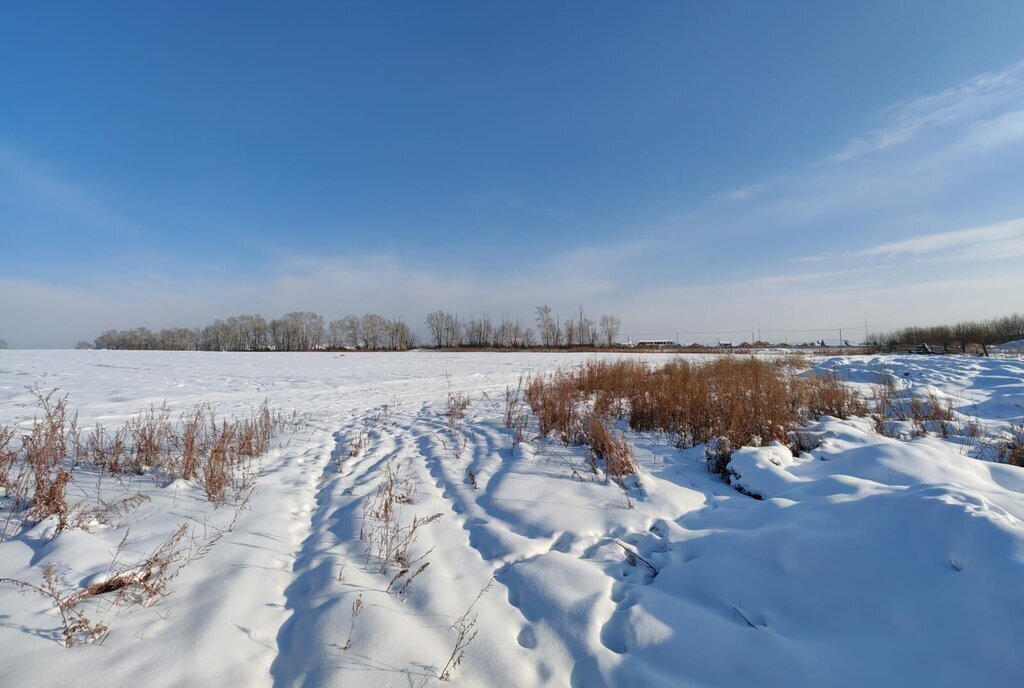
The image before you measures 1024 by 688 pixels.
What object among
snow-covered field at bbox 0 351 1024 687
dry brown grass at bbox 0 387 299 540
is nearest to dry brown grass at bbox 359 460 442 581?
snow-covered field at bbox 0 351 1024 687

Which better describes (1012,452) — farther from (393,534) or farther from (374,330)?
(374,330)

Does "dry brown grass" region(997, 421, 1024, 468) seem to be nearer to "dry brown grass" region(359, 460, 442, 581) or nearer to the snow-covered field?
the snow-covered field

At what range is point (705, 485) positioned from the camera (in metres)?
4.23

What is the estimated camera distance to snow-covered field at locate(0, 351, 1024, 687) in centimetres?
179

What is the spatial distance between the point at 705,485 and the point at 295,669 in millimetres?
3867

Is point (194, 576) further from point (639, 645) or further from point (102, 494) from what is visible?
point (639, 645)

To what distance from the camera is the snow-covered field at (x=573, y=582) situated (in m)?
1.79

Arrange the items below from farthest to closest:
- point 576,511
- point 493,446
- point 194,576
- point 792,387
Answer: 1. point 792,387
2. point 493,446
3. point 576,511
4. point 194,576

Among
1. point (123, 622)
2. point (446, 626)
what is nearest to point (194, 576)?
point (123, 622)

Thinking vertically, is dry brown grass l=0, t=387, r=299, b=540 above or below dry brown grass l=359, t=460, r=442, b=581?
above

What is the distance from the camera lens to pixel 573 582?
2.55 m

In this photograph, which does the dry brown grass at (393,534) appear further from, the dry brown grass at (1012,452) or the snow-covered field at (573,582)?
the dry brown grass at (1012,452)

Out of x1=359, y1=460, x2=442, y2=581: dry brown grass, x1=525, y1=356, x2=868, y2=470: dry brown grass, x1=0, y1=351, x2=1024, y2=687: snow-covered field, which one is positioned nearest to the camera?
x1=0, y1=351, x2=1024, y2=687: snow-covered field

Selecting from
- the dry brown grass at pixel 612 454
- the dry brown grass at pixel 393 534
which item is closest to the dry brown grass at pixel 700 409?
the dry brown grass at pixel 612 454
